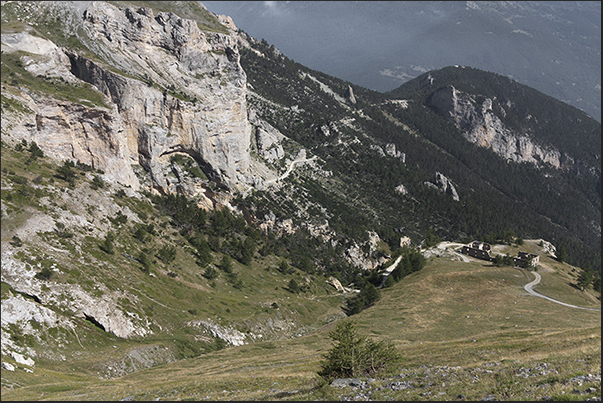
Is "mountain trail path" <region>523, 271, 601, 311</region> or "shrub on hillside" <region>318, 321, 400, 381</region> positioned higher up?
"shrub on hillside" <region>318, 321, 400, 381</region>

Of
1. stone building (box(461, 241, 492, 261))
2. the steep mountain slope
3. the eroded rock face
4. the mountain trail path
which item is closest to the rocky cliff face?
the steep mountain slope

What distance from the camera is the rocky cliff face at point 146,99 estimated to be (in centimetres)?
11175

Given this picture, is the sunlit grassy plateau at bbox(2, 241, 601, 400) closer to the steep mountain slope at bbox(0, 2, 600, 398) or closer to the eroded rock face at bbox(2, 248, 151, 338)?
the steep mountain slope at bbox(0, 2, 600, 398)

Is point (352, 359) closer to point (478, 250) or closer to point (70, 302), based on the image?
point (70, 302)

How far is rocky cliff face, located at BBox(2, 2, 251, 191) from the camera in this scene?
4400 inches

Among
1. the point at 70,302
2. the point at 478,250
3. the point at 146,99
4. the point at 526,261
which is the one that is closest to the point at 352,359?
the point at 70,302

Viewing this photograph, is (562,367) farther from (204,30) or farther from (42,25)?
(204,30)

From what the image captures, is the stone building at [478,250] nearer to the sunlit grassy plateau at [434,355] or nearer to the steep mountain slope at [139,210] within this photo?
the sunlit grassy plateau at [434,355]

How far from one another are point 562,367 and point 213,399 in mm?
28522

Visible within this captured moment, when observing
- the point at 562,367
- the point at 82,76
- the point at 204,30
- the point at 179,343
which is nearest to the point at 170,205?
the point at 82,76

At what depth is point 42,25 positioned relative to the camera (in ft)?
429

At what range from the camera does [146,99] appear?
440 feet

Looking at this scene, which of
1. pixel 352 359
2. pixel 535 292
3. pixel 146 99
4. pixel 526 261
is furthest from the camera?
pixel 526 261

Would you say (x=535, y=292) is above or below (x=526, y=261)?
below
